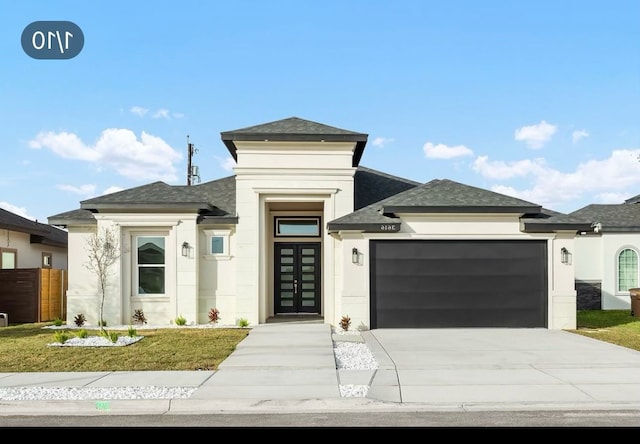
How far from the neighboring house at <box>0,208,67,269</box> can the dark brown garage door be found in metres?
14.4

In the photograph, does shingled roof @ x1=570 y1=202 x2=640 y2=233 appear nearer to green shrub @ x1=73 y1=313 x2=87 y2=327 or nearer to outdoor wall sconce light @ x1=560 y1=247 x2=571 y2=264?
outdoor wall sconce light @ x1=560 y1=247 x2=571 y2=264

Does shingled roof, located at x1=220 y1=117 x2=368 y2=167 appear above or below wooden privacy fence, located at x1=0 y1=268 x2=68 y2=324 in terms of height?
above

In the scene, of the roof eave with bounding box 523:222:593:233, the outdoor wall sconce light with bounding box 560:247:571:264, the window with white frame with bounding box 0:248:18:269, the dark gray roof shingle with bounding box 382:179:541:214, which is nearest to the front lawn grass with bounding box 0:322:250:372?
the dark gray roof shingle with bounding box 382:179:541:214

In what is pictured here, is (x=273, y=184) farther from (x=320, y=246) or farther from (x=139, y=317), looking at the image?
(x=139, y=317)

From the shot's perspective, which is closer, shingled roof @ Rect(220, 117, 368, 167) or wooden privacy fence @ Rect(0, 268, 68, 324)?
shingled roof @ Rect(220, 117, 368, 167)

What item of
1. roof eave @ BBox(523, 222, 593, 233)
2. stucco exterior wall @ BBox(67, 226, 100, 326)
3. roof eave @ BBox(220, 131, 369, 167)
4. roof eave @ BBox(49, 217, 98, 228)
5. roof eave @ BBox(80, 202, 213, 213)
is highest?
roof eave @ BBox(220, 131, 369, 167)

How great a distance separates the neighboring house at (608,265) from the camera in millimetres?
22859

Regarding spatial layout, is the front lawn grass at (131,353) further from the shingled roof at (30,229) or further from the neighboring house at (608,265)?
the neighboring house at (608,265)

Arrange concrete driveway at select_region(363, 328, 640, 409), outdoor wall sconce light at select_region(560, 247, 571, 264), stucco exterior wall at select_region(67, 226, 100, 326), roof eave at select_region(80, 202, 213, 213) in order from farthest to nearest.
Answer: stucco exterior wall at select_region(67, 226, 100, 326) → roof eave at select_region(80, 202, 213, 213) → outdoor wall sconce light at select_region(560, 247, 571, 264) → concrete driveway at select_region(363, 328, 640, 409)

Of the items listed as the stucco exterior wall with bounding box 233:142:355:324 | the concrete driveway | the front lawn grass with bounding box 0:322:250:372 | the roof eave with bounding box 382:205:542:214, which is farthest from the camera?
the stucco exterior wall with bounding box 233:142:355:324

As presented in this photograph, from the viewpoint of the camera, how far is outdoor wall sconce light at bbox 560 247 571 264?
1566 cm

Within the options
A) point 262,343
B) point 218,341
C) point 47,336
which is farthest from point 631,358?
point 47,336

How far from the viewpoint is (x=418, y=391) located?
7914 mm

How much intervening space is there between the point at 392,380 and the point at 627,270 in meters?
18.2
